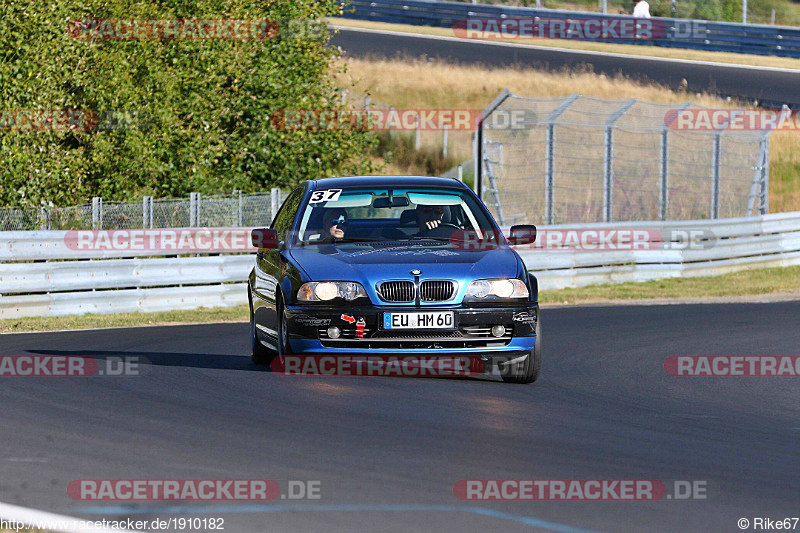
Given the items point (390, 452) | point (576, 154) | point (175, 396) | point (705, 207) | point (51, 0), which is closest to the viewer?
point (390, 452)

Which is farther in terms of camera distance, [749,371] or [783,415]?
[749,371]

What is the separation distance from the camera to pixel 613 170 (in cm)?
3103

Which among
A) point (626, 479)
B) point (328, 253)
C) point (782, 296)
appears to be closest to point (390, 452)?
point (626, 479)

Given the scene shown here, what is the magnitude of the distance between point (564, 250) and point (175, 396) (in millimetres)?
13194

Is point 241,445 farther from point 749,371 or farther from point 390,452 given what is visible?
point 749,371

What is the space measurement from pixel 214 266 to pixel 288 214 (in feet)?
24.5

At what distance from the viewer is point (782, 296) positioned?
2088cm

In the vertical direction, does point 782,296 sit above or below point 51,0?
below
